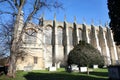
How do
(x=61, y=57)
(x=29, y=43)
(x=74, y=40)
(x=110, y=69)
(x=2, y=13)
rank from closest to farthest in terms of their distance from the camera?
(x=110, y=69)
(x=2, y=13)
(x=29, y=43)
(x=61, y=57)
(x=74, y=40)

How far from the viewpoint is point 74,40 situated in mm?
49156

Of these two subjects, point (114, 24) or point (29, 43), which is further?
point (29, 43)

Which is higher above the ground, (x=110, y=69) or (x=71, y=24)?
(x=71, y=24)

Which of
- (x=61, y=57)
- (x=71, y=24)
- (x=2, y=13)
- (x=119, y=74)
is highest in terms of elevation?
(x=71, y=24)

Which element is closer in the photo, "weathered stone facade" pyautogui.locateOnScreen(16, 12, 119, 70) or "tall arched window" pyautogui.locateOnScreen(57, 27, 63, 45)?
"weathered stone facade" pyautogui.locateOnScreen(16, 12, 119, 70)

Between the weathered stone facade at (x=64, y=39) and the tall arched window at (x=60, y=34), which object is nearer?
the weathered stone facade at (x=64, y=39)

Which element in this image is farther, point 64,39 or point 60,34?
point 60,34

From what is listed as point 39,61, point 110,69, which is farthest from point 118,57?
point 110,69

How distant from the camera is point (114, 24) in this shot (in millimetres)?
12406

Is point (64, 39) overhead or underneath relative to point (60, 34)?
underneath

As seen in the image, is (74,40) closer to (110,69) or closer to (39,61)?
(39,61)

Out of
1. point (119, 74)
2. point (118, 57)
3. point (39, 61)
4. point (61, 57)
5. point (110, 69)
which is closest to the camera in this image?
point (119, 74)

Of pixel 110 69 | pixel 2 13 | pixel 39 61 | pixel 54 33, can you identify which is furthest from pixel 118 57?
pixel 2 13

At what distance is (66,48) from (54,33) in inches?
221
